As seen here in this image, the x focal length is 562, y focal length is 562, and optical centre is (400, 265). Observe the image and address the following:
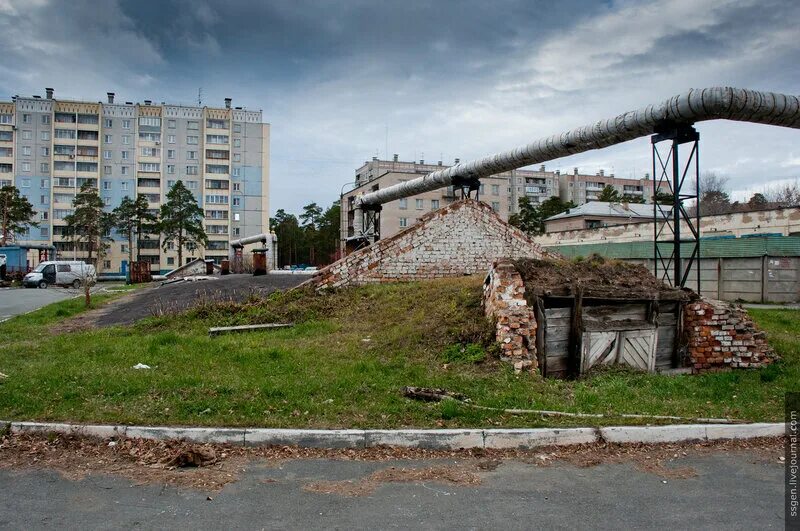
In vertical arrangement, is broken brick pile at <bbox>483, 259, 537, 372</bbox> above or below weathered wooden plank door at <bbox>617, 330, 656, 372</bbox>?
above

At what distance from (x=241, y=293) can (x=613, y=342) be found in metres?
11.0

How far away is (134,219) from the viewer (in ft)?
215

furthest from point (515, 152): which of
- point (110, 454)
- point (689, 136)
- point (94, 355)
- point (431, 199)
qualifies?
point (431, 199)

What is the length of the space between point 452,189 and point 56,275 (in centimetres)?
3385

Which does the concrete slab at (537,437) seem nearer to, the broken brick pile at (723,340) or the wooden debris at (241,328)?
the broken brick pile at (723,340)

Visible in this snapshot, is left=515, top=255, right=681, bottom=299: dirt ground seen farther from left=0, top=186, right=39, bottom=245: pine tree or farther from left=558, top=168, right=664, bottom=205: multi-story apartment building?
left=558, top=168, right=664, bottom=205: multi-story apartment building

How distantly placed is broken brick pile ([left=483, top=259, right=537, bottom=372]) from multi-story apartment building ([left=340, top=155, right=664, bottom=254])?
18490 millimetres

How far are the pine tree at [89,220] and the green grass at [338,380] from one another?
54652mm

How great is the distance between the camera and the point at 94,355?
9.25 m

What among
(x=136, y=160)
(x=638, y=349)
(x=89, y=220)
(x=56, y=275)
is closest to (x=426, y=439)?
(x=638, y=349)

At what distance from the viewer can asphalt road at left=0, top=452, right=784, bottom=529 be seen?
3.90 m

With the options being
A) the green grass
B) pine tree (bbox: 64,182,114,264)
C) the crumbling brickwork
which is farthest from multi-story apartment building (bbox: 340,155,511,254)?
the green grass

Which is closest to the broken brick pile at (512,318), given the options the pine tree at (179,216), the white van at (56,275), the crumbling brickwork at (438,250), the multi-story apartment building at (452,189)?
Result: the crumbling brickwork at (438,250)

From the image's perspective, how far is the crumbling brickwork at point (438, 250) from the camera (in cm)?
1548
